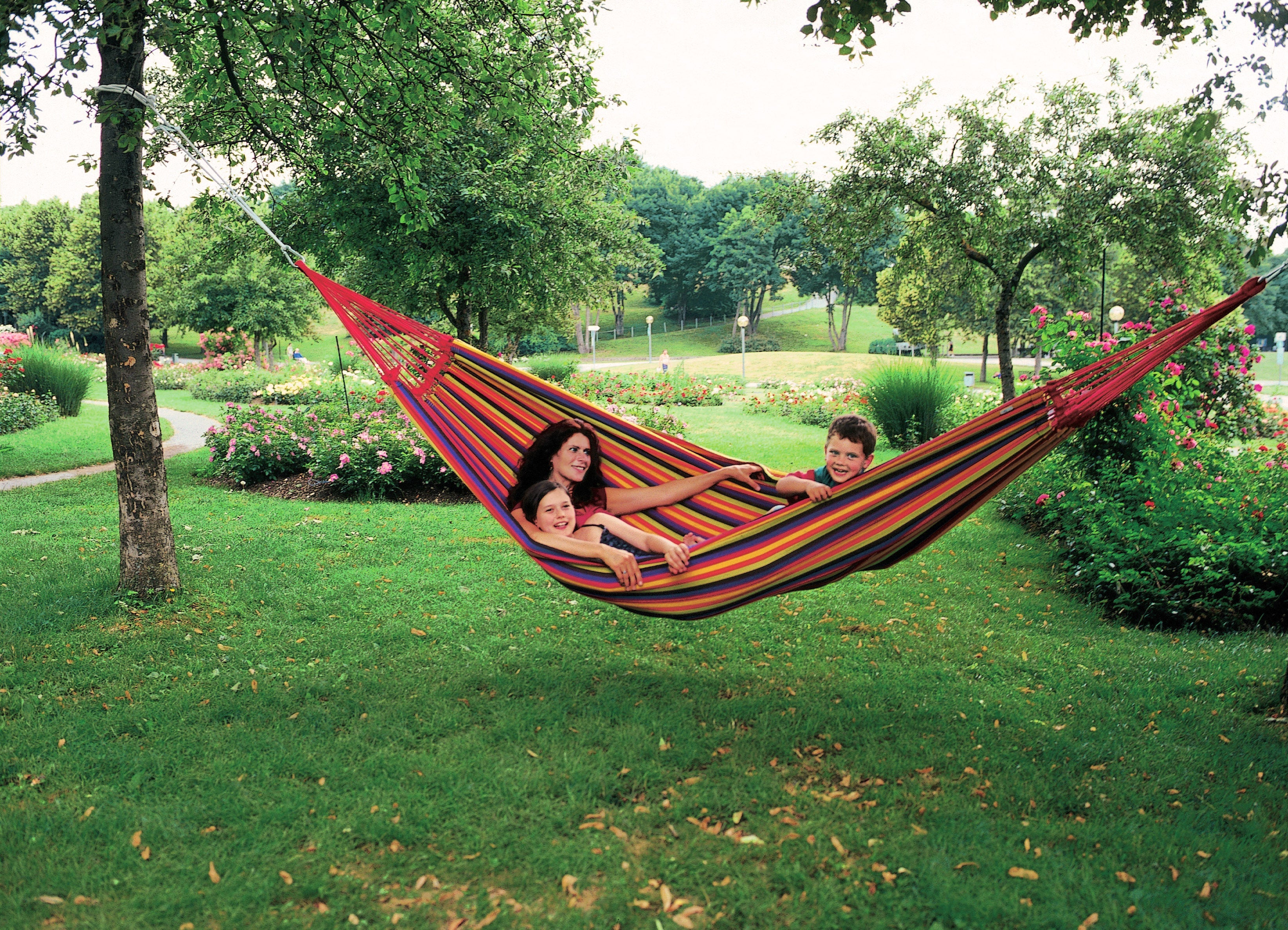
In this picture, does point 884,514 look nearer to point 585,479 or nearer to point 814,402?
point 585,479

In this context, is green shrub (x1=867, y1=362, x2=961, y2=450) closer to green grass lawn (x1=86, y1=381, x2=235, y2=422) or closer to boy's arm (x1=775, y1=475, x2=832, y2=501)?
boy's arm (x1=775, y1=475, x2=832, y2=501)

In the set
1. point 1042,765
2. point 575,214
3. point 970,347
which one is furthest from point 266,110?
point 970,347

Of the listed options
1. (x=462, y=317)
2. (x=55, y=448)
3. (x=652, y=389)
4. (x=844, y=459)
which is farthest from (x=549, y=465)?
(x=652, y=389)

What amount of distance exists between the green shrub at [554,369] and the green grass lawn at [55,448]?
21.1 ft

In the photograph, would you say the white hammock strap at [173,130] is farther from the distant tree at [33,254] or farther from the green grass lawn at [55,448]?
the distant tree at [33,254]

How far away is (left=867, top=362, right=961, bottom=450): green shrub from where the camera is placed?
7.74 m

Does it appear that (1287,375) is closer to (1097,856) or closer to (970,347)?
(970,347)

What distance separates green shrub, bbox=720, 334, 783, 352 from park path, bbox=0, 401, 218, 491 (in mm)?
22956

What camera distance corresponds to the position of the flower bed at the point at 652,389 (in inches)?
452

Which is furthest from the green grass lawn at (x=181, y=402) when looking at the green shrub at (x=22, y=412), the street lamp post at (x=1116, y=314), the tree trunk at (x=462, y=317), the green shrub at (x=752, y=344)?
the green shrub at (x=752, y=344)

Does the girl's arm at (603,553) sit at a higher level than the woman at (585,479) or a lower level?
lower

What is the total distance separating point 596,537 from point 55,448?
6739 millimetres

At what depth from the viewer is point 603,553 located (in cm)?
232

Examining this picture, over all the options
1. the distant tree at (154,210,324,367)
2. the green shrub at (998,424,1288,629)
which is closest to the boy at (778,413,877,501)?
the green shrub at (998,424,1288,629)
